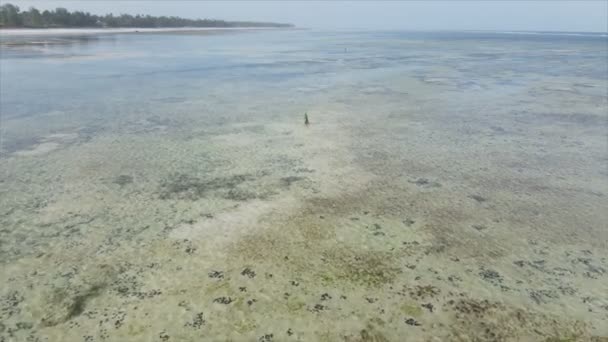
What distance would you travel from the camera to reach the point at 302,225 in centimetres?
898

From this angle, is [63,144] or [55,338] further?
[63,144]

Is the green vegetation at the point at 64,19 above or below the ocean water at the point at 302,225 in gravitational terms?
above

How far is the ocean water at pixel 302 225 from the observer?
20.5ft

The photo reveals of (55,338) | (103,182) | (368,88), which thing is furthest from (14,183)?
(368,88)

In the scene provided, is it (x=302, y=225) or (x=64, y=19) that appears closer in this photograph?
(x=302, y=225)

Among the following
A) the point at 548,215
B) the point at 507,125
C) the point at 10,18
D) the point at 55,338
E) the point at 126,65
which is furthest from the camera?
the point at 10,18

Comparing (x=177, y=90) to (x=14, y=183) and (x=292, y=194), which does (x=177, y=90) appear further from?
(x=292, y=194)

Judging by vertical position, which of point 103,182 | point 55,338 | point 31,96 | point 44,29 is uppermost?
point 44,29

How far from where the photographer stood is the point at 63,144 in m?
14.1

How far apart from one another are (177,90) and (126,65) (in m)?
15.7

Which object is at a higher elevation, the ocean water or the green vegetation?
the green vegetation

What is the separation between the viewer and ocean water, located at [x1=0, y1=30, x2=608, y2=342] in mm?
6246

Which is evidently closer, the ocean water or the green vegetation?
the ocean water

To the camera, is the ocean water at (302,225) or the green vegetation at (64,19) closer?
the ocean water at (302,225)
